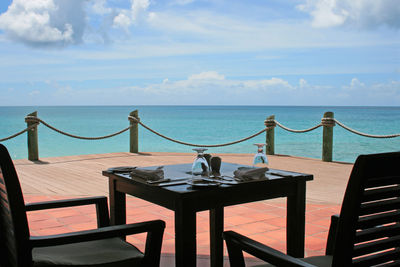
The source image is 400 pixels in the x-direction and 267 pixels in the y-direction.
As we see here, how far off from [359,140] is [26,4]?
1946cm

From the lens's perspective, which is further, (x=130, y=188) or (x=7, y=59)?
(x=7, y=59)

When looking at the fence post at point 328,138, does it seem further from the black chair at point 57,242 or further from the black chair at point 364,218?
the black chair at point 364,218

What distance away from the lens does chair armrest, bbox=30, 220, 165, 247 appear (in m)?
1.63

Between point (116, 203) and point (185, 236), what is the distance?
696 millimetres

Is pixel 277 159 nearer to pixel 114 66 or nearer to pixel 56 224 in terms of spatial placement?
pixel 56 224

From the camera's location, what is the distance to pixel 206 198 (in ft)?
6.24

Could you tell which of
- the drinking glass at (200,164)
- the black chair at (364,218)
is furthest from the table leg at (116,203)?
the black chair at (364,218)

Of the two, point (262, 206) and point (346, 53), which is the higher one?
point (346, 53)

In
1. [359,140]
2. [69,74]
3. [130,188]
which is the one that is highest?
[69,74]

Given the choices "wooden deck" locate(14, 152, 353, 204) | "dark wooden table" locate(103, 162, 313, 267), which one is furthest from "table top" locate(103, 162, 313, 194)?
"wooden deck" locate(14, 152, 353, 204)

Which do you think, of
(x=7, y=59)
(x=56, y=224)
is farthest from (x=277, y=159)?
(x=7, y=59)

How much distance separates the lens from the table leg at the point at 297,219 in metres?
2.22

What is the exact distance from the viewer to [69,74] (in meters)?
68.8

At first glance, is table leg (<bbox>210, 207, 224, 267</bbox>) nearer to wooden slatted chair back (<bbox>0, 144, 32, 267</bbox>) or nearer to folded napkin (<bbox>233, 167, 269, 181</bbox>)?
folded napkin (<bbox>233, 167, 269, 181</bbox>)
